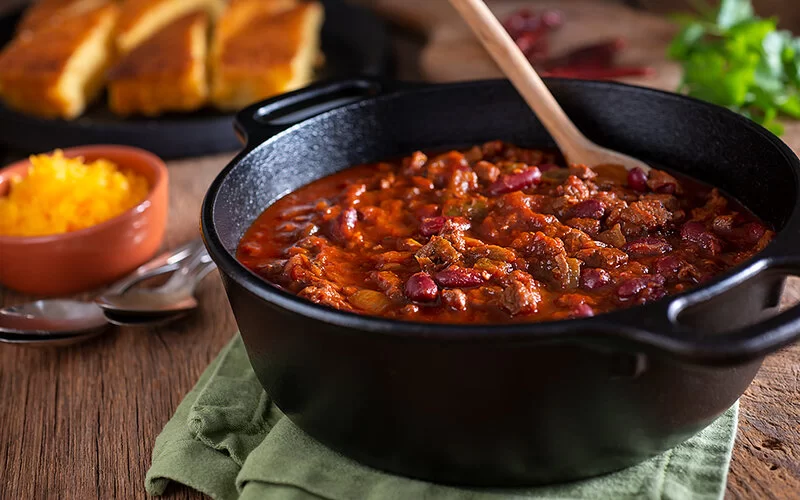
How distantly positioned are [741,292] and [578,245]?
70 centimetres

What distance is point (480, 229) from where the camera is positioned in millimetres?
3043

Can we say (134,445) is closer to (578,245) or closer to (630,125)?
(578,245)

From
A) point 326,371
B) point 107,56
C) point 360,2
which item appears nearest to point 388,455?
point 326,371

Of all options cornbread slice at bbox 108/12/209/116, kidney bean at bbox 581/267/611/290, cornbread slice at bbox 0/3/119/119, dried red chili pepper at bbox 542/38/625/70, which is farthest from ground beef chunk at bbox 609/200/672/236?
cornbread slice at bbox 0/3/119/119

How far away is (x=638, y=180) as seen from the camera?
3.27 metres

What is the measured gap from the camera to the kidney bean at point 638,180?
3270mm

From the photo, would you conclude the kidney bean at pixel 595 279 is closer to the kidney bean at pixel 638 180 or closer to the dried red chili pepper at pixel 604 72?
the kidney bean at pixel 638 180

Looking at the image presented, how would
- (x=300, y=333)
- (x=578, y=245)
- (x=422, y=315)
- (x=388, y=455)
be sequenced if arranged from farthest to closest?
(x=578, y=245) < (x=422, y=315) < (x=388, y=455) < (x=300, y=333)

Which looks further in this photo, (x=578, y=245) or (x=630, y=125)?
(x=630, y=125)

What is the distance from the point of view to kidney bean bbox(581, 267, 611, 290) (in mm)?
2617

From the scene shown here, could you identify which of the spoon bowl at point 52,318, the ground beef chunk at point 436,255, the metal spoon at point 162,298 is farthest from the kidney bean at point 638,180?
the spoon bowl at point 52,318

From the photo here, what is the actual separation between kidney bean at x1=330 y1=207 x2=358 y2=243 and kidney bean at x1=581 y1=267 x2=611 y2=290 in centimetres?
86

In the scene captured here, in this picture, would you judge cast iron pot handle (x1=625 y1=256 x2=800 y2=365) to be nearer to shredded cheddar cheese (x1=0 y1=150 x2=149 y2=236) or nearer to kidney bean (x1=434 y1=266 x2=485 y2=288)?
kidney bean (x1=434 y1=266 x2=485 y2=288)

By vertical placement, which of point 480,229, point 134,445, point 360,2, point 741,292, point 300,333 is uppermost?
point 741,292
